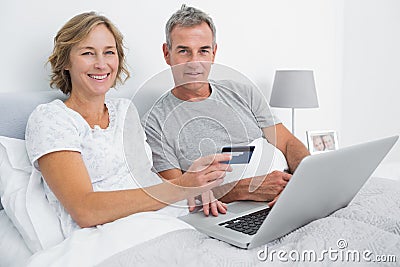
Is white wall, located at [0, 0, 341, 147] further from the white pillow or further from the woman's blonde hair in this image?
the white pillow

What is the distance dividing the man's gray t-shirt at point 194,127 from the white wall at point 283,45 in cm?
49

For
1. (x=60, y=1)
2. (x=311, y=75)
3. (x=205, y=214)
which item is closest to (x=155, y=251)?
(x=205, y=214)

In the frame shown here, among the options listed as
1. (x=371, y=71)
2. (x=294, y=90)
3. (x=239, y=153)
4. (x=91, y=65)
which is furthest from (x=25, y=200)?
(x=371, y=71)

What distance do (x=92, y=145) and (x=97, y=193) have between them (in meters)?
0.20

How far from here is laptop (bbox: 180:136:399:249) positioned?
919 mm

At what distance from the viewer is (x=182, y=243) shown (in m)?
0.97

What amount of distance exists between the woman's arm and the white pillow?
90mm

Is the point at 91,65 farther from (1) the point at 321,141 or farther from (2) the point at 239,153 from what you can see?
(1) the point at 321,141

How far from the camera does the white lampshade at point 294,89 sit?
2.45 meters

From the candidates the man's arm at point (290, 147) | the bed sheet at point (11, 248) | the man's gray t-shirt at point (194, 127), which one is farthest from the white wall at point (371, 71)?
the bed sheet at point (11, 248)

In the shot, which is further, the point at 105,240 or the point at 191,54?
the point at 191,54

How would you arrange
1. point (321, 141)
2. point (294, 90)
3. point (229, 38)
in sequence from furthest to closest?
point (321, 141), point (294, 90), point (229, 38)

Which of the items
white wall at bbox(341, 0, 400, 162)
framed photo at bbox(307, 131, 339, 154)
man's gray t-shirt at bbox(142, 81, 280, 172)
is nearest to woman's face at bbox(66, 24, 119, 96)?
man's gray t-shirt at bbox(142, 81, 280, 172)

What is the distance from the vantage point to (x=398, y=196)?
1.33 meters
